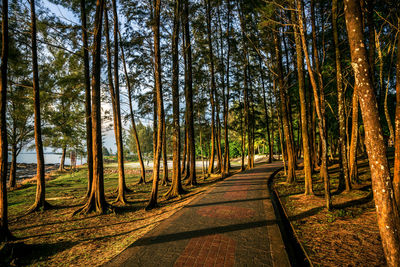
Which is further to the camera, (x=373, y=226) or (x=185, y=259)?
(x=373, y=226)

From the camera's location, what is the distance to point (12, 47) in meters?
11.0

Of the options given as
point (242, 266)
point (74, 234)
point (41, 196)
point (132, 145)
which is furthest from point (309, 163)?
point (132, 145)

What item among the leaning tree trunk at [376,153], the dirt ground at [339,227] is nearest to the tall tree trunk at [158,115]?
the dirt ground at [339,227]

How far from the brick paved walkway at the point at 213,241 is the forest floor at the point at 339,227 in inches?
29.8

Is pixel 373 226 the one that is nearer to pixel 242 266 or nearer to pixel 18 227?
pixel 242 266

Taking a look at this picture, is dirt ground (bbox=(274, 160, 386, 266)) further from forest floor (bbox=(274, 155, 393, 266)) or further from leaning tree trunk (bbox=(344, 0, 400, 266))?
leaning tree trunk (bbox=(344, 0, 400, 266))

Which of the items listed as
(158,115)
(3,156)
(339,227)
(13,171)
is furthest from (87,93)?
(13,171)

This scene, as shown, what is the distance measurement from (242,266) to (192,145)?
10.3 meters

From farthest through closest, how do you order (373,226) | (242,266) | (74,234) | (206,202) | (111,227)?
(206,202) < (111,227) < (74,234) < (373,226) < (242,266)

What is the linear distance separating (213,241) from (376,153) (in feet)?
12.2

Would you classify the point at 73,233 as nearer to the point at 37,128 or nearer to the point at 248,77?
the point at 37,128

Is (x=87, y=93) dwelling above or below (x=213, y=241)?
above

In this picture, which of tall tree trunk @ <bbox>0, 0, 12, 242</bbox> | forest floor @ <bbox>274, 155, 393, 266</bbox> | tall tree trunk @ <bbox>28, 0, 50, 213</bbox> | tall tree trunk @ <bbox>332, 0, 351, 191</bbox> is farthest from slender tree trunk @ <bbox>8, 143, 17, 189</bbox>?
tall tree trunk @ <bbox>332, 0, 351, 191</bbox>

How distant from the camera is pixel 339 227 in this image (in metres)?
5.05
